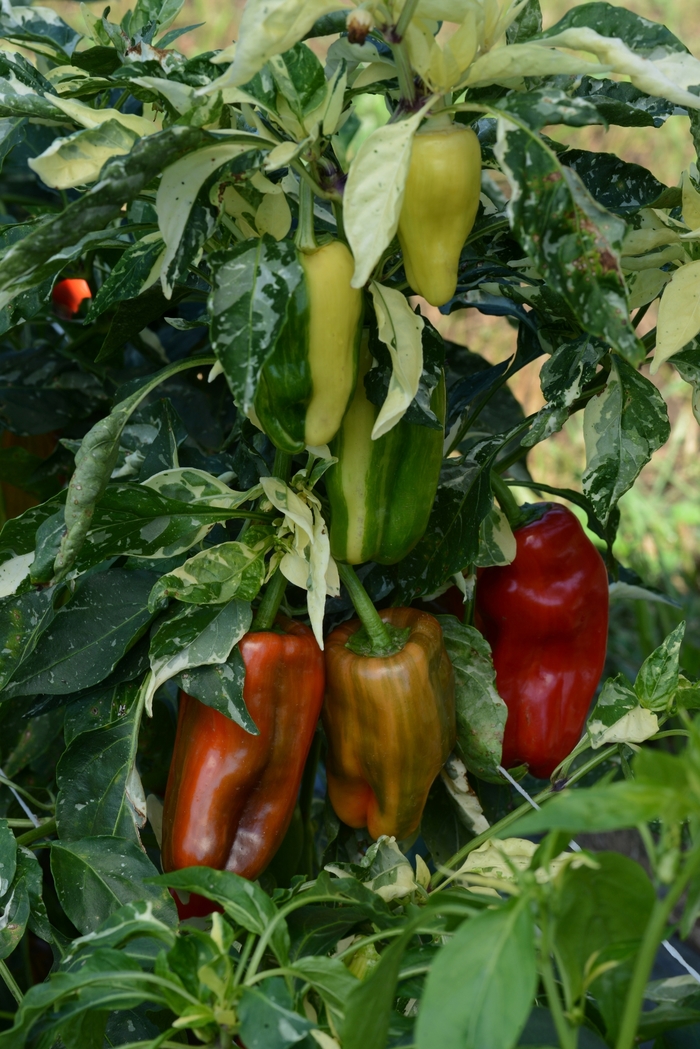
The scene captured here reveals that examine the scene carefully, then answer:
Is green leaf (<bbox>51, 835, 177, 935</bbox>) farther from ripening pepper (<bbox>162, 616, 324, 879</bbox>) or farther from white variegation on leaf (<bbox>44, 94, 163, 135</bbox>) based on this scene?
white variegation on leaf (<bbox>44, 94, 163, 135</bbox>)

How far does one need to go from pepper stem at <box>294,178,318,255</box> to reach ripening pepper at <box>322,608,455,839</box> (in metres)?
0.26

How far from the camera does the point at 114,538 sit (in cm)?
64

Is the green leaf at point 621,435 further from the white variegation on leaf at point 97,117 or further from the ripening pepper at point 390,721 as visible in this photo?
the white variegation on leaf at point 97,117

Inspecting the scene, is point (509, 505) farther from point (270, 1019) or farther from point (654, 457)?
point (654, 457)

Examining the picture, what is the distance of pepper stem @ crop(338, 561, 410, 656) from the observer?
2.21ft

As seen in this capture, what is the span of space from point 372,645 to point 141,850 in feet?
0.63

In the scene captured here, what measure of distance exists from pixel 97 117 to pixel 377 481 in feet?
0.86

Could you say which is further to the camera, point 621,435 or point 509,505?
point 509,505

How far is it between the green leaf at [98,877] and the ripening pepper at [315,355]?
0.28 meters

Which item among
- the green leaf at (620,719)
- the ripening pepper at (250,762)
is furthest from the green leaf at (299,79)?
the green leaf at (620,719)

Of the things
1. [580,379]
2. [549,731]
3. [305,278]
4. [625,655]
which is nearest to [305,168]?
[305,278]

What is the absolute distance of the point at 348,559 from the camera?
656 mm

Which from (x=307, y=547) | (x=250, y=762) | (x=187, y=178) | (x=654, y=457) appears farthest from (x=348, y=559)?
(x=654, y=457)

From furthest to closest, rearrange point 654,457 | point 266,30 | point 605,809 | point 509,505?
point 654,457 → point 509,505 → point 266,30 → point 605,809
